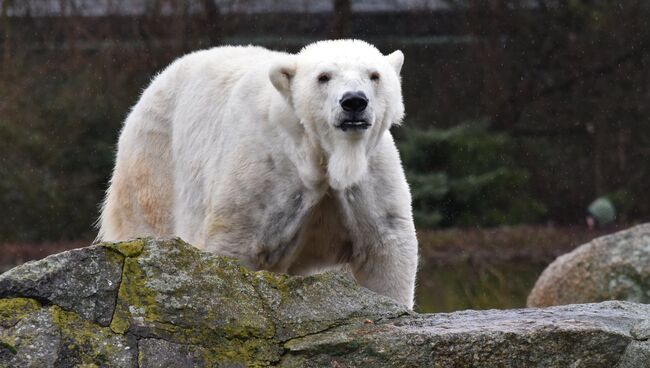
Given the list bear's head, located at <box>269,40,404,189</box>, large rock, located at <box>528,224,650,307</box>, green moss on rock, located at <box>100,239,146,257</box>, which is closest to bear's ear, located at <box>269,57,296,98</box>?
bear's head, located at <box>269,40,404,189</box>

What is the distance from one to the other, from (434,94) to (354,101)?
7169 mm

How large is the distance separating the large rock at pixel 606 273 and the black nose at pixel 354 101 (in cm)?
317

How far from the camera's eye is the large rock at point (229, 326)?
2.95 m

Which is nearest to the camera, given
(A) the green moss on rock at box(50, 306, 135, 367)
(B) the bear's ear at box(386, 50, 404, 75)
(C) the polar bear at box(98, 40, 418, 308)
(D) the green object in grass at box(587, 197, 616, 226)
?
(A) the green moss on rock at box(50, 306, 135, 367)

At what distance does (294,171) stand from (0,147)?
6.82 m

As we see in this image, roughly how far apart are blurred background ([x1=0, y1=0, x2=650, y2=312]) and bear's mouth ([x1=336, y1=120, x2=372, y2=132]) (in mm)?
6314

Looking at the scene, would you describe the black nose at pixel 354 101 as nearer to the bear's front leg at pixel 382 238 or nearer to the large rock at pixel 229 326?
the bear's front leg at pixel 382 238

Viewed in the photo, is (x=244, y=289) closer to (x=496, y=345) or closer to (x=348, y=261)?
(x=496, y=345)

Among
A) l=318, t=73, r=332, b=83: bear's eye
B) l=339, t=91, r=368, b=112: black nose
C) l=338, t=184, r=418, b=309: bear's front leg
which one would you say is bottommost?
l=338, t=184, r=418, b=309: bear's front leg

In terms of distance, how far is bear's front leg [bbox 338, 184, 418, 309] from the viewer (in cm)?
443

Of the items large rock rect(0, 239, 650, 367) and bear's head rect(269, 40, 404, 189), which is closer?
large rock rect(0, 239, 650, 367)

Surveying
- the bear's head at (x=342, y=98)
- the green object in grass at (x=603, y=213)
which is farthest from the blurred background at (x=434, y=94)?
the bear's head at (x=342, y=98)

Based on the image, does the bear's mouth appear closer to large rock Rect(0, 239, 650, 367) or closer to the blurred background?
large rock Rect(0, 239, 650, 367)

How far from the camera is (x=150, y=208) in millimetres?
5387
